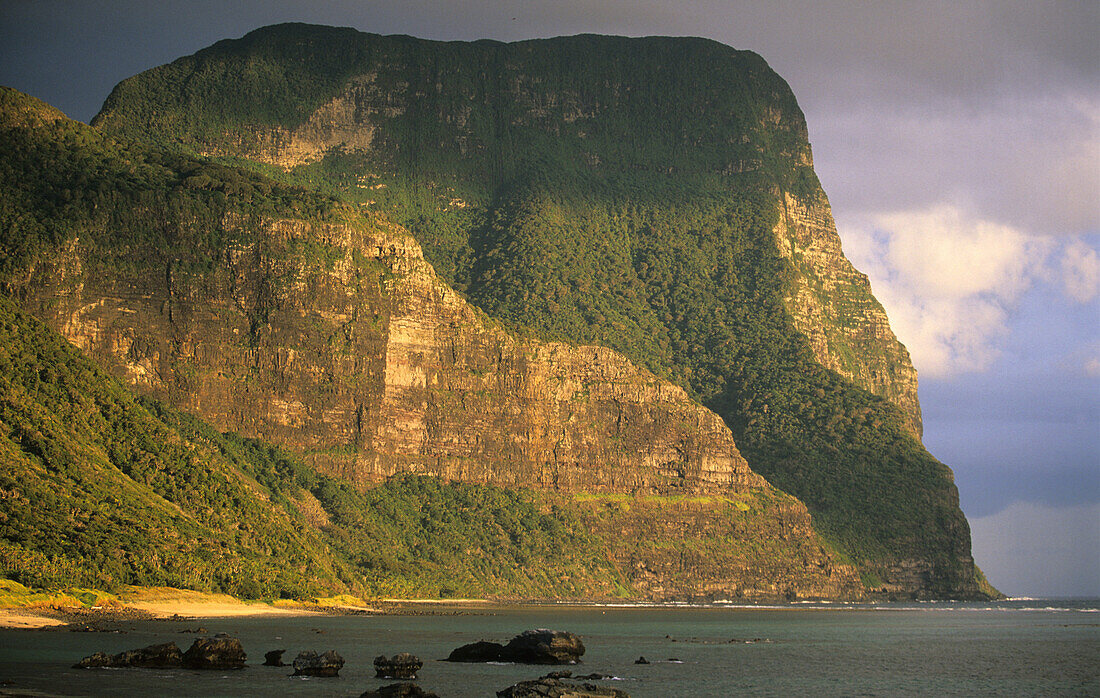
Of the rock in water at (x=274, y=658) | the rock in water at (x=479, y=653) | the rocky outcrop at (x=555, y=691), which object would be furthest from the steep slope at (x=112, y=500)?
the rocky outcrop at (x=555, y=691)

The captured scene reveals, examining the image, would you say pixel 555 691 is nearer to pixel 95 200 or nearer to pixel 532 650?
pixel 532 650

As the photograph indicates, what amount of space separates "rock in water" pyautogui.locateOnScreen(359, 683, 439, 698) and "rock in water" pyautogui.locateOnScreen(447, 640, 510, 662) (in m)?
20.4

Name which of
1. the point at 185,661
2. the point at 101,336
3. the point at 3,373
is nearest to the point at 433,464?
the point at 101,336

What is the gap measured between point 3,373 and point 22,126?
60.0m

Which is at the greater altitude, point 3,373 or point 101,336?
point 101,336

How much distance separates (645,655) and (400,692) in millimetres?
33393

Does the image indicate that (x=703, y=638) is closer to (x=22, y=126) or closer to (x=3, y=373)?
(x=3, y=373)

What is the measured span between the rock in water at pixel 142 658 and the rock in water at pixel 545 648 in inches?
767

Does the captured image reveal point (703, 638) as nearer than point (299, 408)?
Yes

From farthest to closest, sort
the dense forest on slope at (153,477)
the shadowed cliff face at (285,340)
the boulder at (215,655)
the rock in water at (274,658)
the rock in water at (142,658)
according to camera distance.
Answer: the shadowed cliff face at (285,340)
the dense forest on slope at (153,477)
the rock in water at (274,658)
the boulder at (215,655)
the rock in water at (142,658)

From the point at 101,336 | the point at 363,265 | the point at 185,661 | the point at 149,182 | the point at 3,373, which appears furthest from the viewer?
the point at 363,265

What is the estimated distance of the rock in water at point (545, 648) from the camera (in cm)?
8275

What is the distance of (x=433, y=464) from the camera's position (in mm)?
198625

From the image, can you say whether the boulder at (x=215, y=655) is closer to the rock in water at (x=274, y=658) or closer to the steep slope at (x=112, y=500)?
the rock in water at (x=274, y=658)
